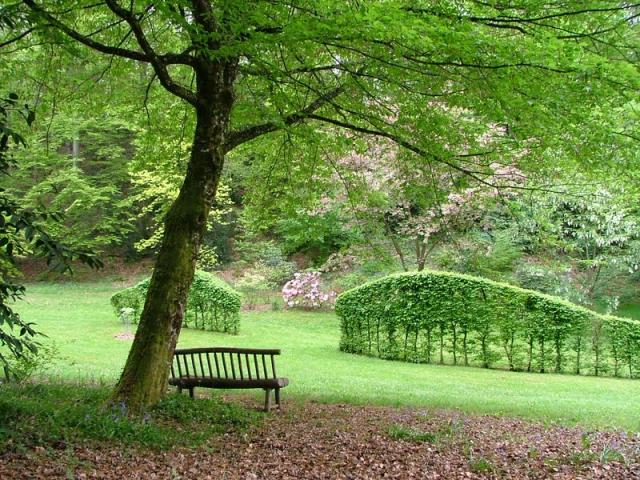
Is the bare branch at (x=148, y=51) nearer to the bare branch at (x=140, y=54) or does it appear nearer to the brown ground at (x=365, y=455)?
the bare branch at (x=140, y=54)

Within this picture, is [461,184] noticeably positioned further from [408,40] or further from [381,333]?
[381,333]

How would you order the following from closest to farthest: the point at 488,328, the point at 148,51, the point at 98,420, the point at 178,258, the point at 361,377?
1. the point at 98,420
2. the point at 148,51
3. the point at 178,258
4. the point at 361,377
5. the point at 488,328

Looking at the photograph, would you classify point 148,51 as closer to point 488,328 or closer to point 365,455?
point 365,455

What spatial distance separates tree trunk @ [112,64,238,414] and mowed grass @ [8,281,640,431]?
1561 mm

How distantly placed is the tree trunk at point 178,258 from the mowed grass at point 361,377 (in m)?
1.56

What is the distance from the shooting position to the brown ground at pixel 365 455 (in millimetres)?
4320

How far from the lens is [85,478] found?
13.0 ft

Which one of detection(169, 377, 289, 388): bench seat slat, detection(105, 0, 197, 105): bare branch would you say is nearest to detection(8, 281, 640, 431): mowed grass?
detection(169, 377, 289, 388): bench seat slat

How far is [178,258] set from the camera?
638 centimetres

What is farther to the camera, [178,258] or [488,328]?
[488,328]

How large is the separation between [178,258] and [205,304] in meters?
11.8

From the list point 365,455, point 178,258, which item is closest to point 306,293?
point 178,258

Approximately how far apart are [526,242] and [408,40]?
17742 millimetres

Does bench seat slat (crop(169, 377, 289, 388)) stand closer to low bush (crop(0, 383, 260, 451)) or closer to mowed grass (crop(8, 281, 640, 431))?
low bush (crop(0, 383, 260, 451))
